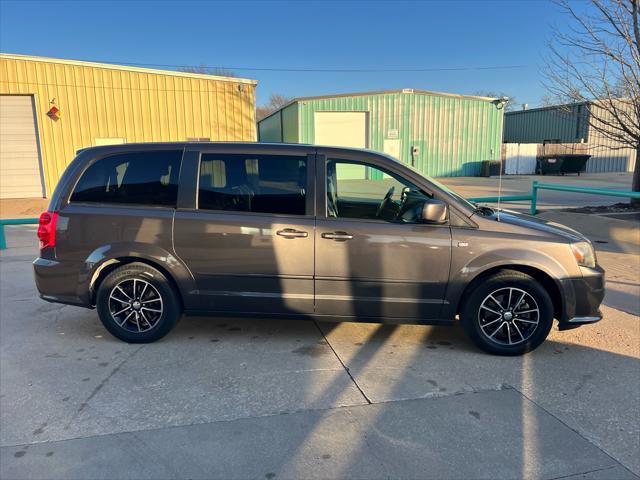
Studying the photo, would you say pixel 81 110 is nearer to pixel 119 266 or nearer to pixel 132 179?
pixel 132 179

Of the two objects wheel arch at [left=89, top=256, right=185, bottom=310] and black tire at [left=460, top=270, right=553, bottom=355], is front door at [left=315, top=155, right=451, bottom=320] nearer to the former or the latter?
black tire at [left=460, top=270, right=553, bottom=355]

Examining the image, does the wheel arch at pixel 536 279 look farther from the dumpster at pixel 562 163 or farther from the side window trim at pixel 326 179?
the dumpster at pixel 562 163

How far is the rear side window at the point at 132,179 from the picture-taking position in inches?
165

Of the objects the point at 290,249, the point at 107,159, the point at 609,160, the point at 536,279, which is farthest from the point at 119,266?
the point at 609,160

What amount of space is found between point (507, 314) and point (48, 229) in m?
4.19

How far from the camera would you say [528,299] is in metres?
3.96

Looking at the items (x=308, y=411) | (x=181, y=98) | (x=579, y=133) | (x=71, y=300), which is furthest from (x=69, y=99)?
(x=579, y=133)

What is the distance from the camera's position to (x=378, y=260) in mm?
3957

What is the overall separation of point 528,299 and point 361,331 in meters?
1.58

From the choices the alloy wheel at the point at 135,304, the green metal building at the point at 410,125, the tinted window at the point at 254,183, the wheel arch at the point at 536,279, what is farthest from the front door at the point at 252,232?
the green metal building at the point at 410,125

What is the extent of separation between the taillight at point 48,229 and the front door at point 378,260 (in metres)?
2.43

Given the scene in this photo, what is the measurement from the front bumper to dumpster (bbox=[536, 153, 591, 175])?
1243 inches

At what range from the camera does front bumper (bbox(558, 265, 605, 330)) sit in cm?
388

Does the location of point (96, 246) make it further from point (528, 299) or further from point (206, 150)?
point (528, 299)
